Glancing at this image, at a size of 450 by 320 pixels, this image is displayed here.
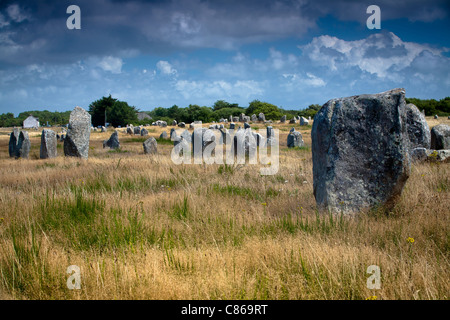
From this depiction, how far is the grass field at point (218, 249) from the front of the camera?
9.25ft

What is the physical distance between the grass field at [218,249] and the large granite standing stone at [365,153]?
1.11 ft

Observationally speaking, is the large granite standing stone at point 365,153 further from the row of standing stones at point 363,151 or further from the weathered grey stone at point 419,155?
the weathered grey stone at point 419,155

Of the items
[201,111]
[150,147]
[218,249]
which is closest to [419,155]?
[218,249]

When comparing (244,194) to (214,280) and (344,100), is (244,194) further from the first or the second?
(214,280)

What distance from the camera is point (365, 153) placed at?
489cm

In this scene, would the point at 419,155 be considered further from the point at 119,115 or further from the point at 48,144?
the point at 119,115

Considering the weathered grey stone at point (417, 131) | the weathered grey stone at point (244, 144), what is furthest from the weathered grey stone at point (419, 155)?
the weathered grey stone at point (244, 144)

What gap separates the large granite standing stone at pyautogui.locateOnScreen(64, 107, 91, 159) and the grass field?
8.89 metres

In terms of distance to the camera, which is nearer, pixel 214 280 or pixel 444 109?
pixel 214 280

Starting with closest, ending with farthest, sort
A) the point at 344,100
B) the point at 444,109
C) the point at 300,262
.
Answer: the point at 300,262, the point at 344,100, the point at 444,109

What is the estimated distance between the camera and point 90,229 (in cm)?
419

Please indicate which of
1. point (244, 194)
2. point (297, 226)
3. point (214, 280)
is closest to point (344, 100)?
point (297, 226)

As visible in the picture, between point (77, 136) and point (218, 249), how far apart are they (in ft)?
42.0

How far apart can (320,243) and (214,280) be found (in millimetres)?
1373
